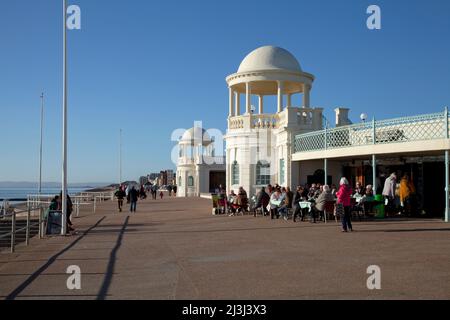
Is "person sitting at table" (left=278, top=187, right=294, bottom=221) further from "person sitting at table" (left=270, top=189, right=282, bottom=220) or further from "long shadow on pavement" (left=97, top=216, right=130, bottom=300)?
"long shadow on pavement" (left=97, top=216, right=130, bottom=300)

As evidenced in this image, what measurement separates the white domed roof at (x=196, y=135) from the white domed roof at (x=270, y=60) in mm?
29013

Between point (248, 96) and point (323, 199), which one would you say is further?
point (248, 96)

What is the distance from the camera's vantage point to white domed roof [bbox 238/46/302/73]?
24562 mm

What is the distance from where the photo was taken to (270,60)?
80.9 ft

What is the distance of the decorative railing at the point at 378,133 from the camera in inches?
612

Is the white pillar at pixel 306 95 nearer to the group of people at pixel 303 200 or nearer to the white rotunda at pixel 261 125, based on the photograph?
the white rotunda at pixel 261 125

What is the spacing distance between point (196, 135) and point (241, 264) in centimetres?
4556

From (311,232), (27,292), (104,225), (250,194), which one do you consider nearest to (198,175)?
(250,194)

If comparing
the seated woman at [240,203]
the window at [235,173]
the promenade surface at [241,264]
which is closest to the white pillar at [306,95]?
the window at [235,173]

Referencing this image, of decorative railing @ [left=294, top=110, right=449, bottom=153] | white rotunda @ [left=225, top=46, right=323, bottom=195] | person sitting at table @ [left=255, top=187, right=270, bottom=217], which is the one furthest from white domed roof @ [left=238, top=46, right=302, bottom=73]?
person sitting at table @ [left=255, top=187, right=270, bottom=217]

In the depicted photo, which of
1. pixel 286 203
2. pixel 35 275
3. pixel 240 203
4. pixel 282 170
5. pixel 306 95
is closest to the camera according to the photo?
pixel 35 275

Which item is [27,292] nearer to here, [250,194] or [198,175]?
[250,194]

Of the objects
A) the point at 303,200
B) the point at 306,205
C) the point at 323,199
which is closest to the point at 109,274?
the point at 323,199

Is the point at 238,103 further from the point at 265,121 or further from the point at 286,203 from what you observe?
the point at 286,203
